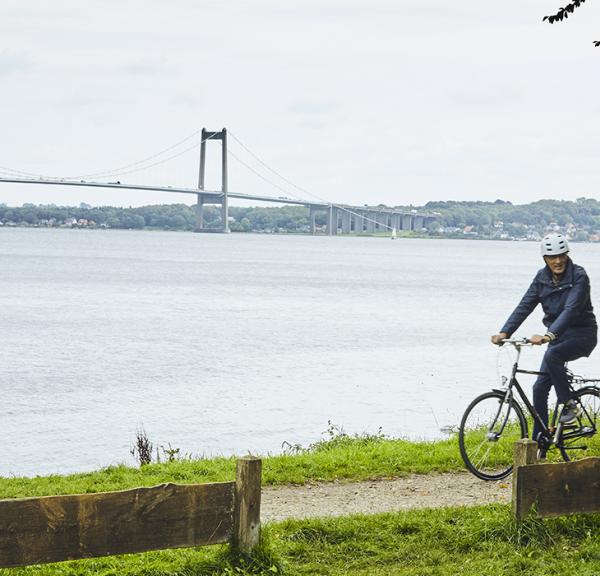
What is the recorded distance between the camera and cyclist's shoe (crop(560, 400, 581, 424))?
7.62 meters

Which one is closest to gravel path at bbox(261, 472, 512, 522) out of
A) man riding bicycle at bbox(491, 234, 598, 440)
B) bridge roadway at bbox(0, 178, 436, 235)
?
man riding bicycle at bbox(491, 234, 598, 440)

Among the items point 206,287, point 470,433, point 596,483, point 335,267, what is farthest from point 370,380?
point 335,267

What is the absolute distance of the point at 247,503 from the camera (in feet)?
17.1

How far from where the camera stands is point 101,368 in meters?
24.3

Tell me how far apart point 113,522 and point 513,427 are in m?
3.87

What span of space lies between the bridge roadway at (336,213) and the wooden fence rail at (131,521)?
69.3 m

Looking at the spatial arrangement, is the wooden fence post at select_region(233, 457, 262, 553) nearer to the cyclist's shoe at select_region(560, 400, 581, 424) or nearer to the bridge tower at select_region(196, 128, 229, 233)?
the cyclist's shoe at select_region(560, 400, 581, 424)

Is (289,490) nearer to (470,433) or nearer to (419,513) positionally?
(419,513)

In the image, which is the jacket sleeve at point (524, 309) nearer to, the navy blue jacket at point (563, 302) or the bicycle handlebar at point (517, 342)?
the navy blue jacket at point (563, 302)

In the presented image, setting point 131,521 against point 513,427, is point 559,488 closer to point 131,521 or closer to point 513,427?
point 513,427

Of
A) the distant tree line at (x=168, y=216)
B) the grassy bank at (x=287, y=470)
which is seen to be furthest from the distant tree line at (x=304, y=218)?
the grassy bank at (x=287, y=470)

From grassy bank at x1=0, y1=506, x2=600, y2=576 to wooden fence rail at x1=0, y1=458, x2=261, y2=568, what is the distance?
0.22 meters

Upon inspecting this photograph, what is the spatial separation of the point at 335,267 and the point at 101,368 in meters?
61.0

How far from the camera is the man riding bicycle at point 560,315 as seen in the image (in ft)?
24.0
